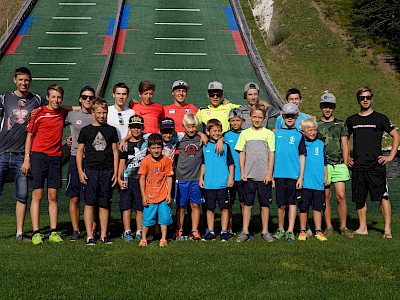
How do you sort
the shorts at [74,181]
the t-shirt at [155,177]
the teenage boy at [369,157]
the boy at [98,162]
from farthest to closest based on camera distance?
the teenage boy at [369,157] → the shorts at [74,181] → the t-shirt at [155,177] → the boy at [98,162]

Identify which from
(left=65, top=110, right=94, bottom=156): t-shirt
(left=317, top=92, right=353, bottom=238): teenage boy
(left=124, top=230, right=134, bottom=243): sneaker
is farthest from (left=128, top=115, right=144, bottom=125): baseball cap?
(left=317, top=92, right=353, bottom=238): teenage boy

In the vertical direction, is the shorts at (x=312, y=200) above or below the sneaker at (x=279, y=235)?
above

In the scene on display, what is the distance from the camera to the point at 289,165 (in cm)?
908

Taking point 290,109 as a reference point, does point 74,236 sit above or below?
below

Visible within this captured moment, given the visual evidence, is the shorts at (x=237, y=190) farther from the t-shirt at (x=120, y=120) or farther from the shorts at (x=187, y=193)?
the t-shirt at (x=120, y=120)

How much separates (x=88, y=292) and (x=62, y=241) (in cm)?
302

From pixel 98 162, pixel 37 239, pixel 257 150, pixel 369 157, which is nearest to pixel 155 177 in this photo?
pixel 98 162

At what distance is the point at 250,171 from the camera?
9047 mm

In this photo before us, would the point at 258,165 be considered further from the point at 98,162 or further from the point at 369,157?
the point at 98,162

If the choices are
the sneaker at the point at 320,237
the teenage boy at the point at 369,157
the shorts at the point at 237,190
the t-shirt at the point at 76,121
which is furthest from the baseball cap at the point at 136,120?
the teenage boy at the point at 369,157

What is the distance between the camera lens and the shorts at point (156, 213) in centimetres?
864

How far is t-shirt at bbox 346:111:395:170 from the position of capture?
9414 mm

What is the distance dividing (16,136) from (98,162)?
1.27 metres

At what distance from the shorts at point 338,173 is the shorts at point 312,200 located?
1.40 feet
